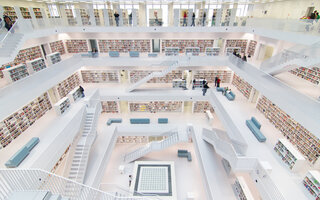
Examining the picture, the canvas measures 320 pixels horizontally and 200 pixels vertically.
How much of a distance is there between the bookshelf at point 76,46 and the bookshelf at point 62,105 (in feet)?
27.0

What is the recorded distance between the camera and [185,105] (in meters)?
16.8

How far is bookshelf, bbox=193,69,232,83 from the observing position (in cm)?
1638

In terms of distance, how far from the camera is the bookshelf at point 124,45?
655 inches

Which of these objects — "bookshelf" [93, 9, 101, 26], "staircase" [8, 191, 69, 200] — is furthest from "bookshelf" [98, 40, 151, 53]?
"staircase" [8, 191, 69, 200]

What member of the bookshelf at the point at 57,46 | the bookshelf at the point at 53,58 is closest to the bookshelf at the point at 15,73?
the bookshelf at the point at 53,58

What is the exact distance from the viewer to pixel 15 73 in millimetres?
9852

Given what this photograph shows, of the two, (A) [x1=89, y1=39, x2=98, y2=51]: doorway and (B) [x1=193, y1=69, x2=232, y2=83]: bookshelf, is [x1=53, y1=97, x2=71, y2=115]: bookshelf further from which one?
(B) [x1=193, y1=69, x2=232, y2=83]: bookshelf

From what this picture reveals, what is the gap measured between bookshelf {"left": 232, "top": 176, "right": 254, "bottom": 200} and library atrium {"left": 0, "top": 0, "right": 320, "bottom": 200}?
58 mm

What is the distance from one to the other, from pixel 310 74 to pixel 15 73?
1911 centimetres

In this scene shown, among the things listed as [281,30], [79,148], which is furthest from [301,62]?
[79,148]

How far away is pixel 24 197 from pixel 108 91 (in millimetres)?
11716

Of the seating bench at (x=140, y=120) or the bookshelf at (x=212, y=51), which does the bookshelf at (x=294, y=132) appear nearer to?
the bookshelf at (x=212, y=51)

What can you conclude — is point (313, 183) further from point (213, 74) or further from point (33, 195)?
point (213, 74)

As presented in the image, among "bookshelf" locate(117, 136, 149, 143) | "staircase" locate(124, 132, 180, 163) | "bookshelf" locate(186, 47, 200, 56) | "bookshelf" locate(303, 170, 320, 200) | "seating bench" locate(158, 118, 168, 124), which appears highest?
"bookshelf" locate(186, 47, 200, 56)
